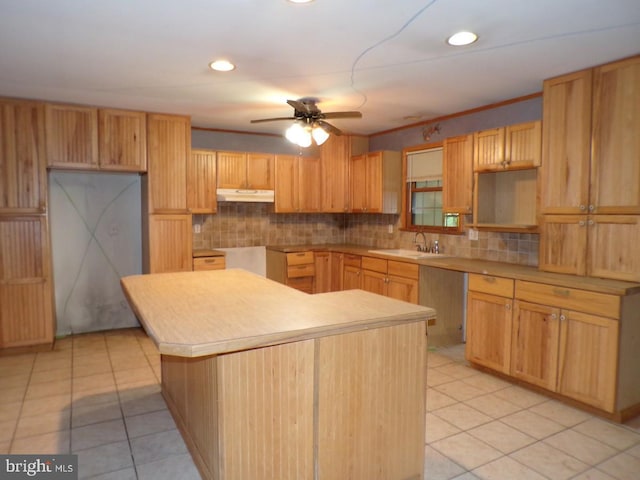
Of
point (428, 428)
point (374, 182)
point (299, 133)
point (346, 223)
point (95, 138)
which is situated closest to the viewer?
point (428, 428)

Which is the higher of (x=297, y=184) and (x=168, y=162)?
(x=168, y=162)

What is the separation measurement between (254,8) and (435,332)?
3433mm

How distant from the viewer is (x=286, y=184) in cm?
560

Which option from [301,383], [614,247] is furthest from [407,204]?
[301,383]

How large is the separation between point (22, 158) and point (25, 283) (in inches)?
46.6

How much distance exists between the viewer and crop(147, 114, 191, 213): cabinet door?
14.8ft

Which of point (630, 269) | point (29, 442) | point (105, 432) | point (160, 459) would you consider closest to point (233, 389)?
point (160, 459)

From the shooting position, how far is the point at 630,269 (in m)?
2.89

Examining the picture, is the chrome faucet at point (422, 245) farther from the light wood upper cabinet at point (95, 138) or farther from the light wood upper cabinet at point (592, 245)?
the light wood upper cabinet at point (95, 138)

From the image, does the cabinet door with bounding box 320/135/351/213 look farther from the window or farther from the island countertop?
the island countertop

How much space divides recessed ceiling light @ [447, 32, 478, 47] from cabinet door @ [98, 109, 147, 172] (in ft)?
10.5

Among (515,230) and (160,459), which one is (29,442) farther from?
(515,230)

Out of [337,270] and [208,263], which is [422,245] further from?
[208,263]

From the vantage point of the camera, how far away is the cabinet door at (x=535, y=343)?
3082 millimetres
